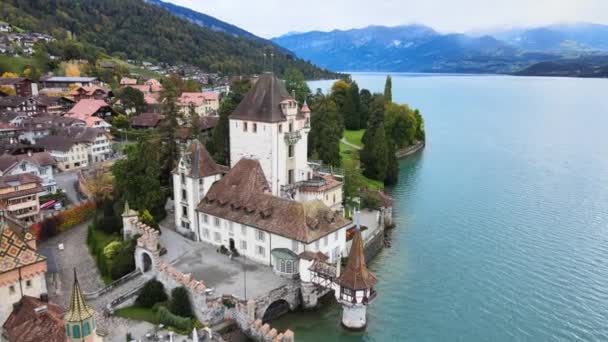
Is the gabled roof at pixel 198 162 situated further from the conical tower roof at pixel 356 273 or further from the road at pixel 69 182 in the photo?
the road at pixel 69 182

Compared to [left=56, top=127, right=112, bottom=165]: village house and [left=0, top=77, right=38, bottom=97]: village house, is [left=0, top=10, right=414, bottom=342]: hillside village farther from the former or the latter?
[left=0, top=77, right=38, bottom=97]: village house

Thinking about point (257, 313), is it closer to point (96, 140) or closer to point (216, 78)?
point (96, 140)

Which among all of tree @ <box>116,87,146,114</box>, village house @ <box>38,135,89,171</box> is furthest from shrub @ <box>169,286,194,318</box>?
tree @ <box>116,87,146,114</box>

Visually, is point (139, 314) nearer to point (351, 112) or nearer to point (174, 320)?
point (174, 320)

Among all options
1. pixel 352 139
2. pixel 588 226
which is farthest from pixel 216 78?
pixel 588 226

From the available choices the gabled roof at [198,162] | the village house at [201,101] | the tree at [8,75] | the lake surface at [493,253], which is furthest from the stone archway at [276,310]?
the tree at [8,75]

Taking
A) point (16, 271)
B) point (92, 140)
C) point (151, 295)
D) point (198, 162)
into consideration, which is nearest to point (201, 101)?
point (92, 140)
